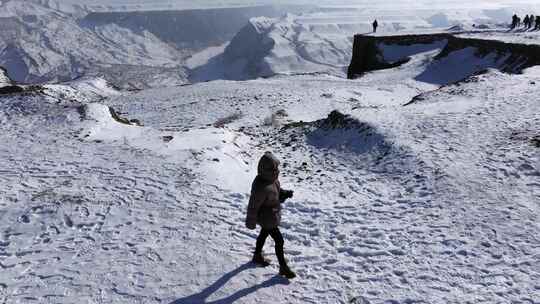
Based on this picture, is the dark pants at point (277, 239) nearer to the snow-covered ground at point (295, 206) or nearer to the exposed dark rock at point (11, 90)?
the snow-covered ground at point (295, 206)

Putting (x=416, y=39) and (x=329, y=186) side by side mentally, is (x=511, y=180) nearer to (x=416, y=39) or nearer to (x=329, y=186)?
(x=329, y=186)

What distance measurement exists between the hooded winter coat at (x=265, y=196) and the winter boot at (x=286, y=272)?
4.13 feet

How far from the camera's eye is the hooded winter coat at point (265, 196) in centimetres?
909

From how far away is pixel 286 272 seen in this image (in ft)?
33.4

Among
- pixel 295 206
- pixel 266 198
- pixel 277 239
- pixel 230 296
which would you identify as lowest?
pixel 230 296

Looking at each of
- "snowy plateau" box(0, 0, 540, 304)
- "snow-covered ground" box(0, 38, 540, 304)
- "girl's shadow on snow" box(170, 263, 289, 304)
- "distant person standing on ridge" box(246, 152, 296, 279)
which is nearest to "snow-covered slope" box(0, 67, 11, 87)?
"snowy plateau" box(0, 0, 540, 304)

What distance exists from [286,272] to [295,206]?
446 centimetres

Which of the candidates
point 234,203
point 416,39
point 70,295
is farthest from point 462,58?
point 70,295

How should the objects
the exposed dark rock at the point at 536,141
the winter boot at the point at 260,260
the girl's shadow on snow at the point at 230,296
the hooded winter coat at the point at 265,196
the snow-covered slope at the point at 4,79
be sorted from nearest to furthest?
1. the hooded winter coat at the point at 265,196
2. the girl's shadow on snow at the point at 230,296
3. the winter boot at the point at 260,260
4. the exposed dark rock at the point at 536,141
5. the snow-covered slope at the point at 4,79

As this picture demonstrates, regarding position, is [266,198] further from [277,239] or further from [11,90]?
[11,90]

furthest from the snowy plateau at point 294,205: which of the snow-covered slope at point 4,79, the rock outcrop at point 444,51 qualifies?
the snow-covered slope at point 4,79

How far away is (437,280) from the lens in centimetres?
996

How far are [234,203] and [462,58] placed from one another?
43.0 metres

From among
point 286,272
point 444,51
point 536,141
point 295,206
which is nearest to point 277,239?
point 286,272
